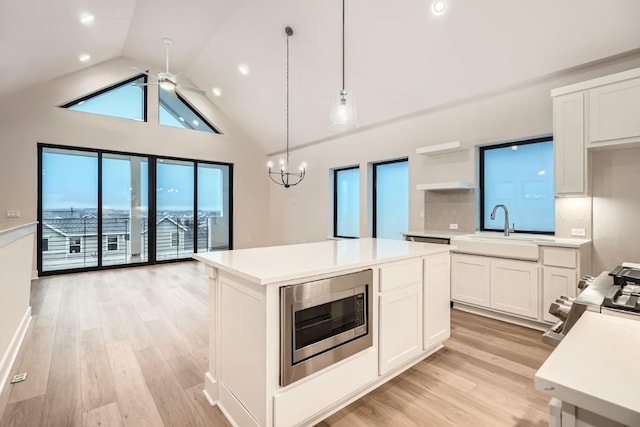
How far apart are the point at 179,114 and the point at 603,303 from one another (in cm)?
811

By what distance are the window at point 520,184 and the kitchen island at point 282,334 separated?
2.06 m

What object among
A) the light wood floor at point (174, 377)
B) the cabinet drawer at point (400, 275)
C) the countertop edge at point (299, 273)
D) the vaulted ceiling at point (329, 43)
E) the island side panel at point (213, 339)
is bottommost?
the light wood floor at point (174, 377)

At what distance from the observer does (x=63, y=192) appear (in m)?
5.98

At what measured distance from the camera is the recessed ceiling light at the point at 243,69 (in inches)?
234

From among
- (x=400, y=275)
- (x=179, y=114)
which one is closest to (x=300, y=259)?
(x=400, y=275)

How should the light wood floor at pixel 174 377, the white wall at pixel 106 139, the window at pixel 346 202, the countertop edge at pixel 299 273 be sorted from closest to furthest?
the countertop edge at pixel 299 273
the light wood floor at pixel 174 377
the white wall at pixel 106 139
the window at pixel 346 202

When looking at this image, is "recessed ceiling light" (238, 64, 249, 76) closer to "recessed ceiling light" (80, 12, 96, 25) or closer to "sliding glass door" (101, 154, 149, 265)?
"recessed ceiling light" (80, 12, 96, 25)

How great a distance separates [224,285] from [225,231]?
6353 mm

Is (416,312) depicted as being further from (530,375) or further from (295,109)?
(295,109)

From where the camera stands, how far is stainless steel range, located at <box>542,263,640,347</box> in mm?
1059

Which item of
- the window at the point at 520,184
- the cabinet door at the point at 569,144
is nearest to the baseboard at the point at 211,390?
the cabinet door at the point at 569,144

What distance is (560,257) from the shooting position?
304 centimetres

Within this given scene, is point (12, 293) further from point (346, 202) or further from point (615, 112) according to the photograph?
point (615, 112)

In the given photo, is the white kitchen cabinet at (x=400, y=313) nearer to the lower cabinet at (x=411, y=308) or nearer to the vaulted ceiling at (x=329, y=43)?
the lower cabinet at (x=411, y=308)
